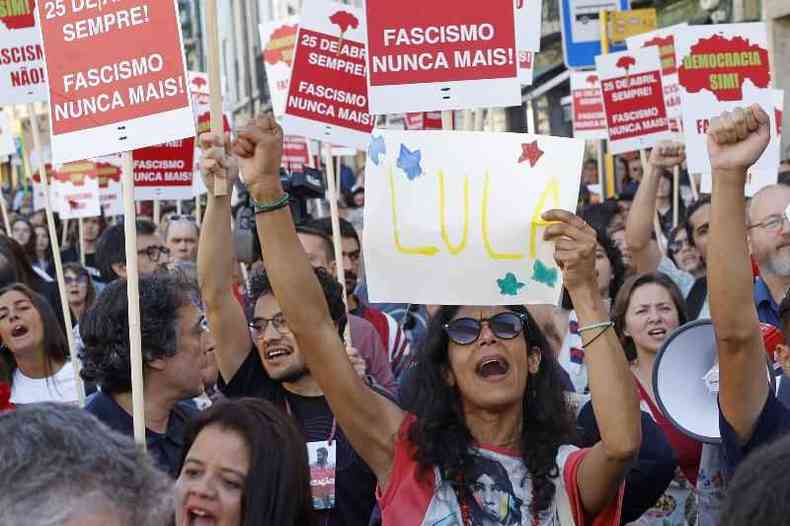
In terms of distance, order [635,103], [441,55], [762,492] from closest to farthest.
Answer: [762,492] → [441,55] → [635,103]

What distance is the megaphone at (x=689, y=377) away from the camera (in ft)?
13.7

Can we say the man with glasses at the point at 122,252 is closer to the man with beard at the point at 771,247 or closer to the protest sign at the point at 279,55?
the man with beard at the point at 771,247

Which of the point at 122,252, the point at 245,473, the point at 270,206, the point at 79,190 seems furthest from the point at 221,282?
the point at 79,190

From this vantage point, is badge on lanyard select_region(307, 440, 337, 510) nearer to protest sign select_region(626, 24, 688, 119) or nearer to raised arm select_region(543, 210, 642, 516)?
raised arm select_region(543, 210, 642, 516)

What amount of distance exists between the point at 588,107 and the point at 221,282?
28.9 ft

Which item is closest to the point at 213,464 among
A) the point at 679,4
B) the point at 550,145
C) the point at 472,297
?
the point at 472,297

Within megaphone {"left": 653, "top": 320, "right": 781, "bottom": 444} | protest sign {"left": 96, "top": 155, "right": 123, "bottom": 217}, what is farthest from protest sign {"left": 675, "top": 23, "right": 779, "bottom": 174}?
protest sign {"left": 96, "top": 155, "right": 123, "bottom": 217}

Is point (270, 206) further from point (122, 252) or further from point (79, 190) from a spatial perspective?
point (79, 190)

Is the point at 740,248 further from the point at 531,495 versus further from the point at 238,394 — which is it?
the point at 238,394

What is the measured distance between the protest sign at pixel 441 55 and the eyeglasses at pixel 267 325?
1.10 metres

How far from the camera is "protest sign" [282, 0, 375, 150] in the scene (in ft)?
25.2

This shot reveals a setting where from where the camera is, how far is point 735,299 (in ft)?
11.6

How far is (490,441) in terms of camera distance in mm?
3770

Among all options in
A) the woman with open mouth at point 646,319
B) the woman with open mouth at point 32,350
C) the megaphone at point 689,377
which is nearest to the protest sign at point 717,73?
the woman with open mouth at point 646,319
